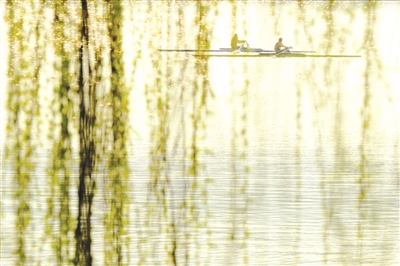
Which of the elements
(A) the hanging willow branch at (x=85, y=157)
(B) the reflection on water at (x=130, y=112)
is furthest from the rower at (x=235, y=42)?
(A) the hanging willow branch at (x=85, y=157)

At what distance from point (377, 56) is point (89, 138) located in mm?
1099

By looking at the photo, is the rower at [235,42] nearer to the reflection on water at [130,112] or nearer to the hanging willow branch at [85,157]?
the reflection on water at [130,112]

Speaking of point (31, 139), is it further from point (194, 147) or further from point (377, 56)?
point (377, 56)

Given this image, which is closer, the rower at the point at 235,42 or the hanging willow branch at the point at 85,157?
the hanging willow branch at the point at 85,157

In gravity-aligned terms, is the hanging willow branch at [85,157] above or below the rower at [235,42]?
below

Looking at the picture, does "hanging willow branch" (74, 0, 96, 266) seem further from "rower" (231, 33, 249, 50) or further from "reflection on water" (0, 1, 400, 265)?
"rower" (231, 33, 249, 50)

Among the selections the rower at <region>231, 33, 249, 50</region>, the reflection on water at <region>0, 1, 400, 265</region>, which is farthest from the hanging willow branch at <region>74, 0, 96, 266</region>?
the rower at <region>231, 33, 249, 50</region>

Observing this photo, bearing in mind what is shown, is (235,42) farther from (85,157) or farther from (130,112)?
(85,157)

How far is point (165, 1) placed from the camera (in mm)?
2627

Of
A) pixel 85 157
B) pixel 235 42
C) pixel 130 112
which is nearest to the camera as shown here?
pixel 85 157

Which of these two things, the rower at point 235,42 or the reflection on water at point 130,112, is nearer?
the reflection on water at point 130,112

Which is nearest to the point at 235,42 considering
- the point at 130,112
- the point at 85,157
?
the point at 130,112

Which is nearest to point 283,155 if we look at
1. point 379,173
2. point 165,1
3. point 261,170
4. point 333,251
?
point 261,170

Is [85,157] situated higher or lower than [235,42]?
lower
